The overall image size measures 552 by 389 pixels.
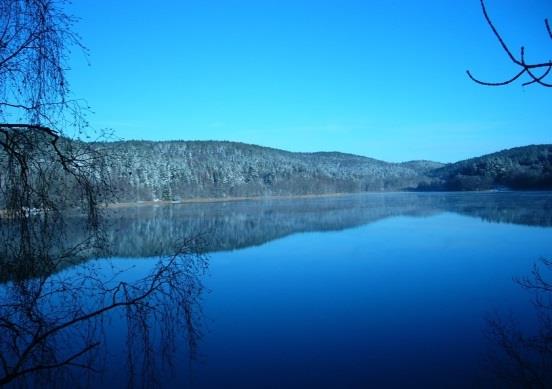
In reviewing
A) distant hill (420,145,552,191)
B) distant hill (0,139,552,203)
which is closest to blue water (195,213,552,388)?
distant hill (0,139,552,203)

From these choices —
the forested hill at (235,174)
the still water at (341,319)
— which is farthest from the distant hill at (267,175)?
the still water at (341,319)

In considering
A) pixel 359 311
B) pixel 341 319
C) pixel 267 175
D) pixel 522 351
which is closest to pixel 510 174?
pixel 267 175

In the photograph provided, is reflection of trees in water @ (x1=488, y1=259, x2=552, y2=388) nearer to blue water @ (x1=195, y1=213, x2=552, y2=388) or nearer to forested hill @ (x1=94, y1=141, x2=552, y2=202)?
blue water @ (x1=195, y1=213, x2=552, y2=388)

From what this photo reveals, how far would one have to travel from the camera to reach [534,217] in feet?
83.7

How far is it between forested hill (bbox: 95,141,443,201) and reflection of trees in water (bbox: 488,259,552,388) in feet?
159

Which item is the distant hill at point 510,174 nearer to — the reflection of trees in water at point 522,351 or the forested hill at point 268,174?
the forested hill at point 268,174

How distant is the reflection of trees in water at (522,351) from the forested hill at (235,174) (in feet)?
159

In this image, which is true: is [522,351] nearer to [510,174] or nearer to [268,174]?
[510,174]

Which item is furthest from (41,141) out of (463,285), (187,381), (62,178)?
(463,285)

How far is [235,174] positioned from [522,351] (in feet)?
269

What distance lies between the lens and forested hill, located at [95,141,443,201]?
70.9 m

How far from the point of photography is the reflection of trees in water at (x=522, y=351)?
18.9 feet

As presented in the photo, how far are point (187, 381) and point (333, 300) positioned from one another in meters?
4.44

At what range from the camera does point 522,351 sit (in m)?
6.64
